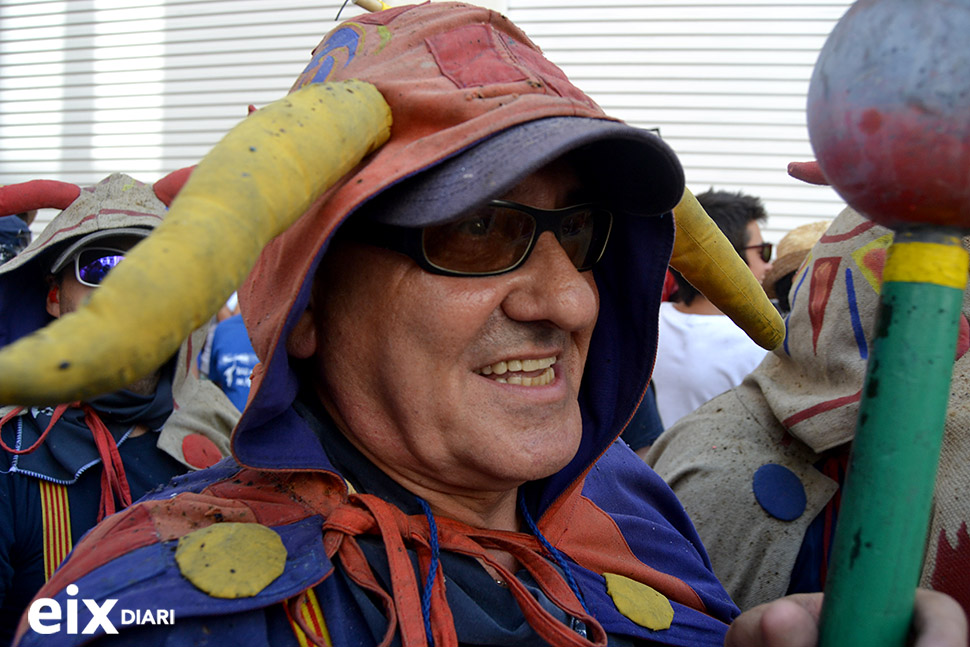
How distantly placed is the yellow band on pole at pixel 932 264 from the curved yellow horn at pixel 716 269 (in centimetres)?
70

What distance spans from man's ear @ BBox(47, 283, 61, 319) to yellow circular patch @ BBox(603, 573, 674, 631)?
8.09ft

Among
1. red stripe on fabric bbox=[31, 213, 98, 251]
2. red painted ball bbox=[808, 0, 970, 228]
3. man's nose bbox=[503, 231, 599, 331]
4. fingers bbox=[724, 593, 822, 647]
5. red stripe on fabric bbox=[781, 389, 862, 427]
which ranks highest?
red painted ball bbox=[808, 0, 970, 228]

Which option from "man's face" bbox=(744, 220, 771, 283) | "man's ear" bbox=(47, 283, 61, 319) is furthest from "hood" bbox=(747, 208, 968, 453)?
"man's ear" bbox=(47, 283, 61, 319)

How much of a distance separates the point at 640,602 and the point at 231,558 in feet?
2.69

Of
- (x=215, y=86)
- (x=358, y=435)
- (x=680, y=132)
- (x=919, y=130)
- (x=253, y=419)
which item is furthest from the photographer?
(x=215, y=86)

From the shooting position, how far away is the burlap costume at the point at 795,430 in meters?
2.15

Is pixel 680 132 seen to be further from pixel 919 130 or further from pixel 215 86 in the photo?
pixel 919 130

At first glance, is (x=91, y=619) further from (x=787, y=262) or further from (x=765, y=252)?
(x=765, y=252)

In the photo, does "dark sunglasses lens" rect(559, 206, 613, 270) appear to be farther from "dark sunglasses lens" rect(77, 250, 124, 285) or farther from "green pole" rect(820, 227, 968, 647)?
"dark sunglasses lens" rect(77, 250, 124, 285)

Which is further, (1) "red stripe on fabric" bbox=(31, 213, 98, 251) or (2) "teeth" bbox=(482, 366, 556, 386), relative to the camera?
(1) "red stripe on fabric" bbox=(31, 213, 98, 251)

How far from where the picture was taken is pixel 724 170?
738 centimetres

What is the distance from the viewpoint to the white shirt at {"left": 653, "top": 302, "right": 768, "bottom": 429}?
12.5ft

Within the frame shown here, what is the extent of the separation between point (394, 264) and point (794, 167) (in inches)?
43.4

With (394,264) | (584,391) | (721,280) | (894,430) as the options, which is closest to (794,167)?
(721,280)
